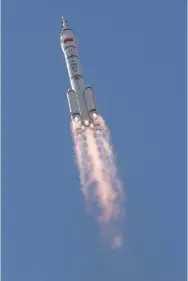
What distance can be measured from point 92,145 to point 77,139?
2.29m

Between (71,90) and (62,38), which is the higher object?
(62,38)

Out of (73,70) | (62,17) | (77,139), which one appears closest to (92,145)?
(77,139)

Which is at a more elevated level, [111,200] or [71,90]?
[71,90]

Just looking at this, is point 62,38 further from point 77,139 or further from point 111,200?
point 111,200

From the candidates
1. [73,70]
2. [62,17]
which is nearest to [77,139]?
[73,70]

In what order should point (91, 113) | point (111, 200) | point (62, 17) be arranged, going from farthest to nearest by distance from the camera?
point (62, 17) → point (111, 200) → point (91, 113)

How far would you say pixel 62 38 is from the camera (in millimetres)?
92938

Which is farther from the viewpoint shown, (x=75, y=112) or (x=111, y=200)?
(x=111, y=200)

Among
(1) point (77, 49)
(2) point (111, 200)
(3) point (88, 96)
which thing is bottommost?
(2) point (111, 200)

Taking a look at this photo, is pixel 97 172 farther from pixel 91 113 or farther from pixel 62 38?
pixel 62 38

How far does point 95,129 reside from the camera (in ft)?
278

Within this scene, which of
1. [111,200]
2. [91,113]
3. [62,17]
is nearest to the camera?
[91,113]

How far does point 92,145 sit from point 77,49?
453 inches

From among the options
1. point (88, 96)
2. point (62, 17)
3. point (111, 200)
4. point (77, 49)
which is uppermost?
point (62, 17)
